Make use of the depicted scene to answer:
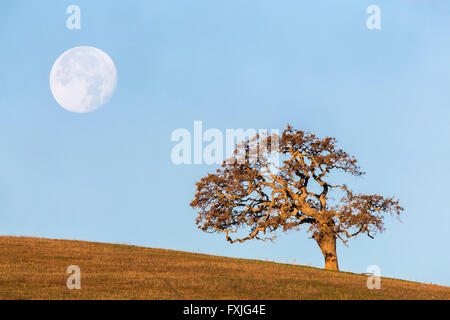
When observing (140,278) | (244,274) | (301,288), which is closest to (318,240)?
(244,274)

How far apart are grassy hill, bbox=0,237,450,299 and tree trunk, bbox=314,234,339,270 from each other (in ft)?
23.0

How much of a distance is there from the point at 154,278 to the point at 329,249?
17.4 metres

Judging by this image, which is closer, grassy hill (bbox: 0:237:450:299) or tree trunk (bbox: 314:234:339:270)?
grassy hill (bbox: 0:237:450:299)

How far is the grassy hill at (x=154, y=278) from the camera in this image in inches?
836

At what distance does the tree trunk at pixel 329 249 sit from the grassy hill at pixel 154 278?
7018 mm

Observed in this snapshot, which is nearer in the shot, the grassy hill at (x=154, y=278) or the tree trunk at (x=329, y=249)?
the grassy hill at (x=154, y=278)

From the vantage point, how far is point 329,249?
39.0m

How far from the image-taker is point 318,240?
39.3 metres

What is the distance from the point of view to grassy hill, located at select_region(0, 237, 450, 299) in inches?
836

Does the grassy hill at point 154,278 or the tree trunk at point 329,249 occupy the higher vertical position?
the tree trunk at point 329,249

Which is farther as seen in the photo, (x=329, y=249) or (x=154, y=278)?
(x=329, y=249)
